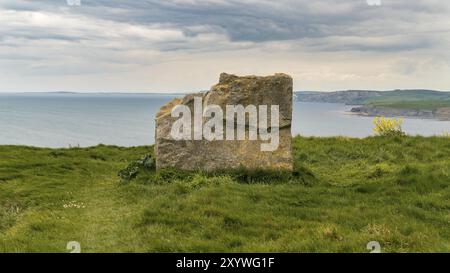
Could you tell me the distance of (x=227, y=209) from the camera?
38.5 feet

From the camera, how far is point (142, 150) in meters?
27.1

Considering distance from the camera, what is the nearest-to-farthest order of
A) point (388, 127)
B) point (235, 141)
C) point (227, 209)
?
point (227, 209) < point (235, 141) < point (388, 127)

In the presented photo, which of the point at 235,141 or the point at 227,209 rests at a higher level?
the point at 235,141

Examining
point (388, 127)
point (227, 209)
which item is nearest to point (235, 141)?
point (227, 209)

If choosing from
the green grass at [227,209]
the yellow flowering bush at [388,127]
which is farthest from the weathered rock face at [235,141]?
the yellow flowering bush at [388,127]

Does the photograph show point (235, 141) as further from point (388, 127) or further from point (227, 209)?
point (388, 127)

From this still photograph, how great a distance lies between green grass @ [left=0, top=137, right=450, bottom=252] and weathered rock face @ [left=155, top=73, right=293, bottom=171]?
0.82 metres

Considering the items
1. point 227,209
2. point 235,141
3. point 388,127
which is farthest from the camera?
point 388,127

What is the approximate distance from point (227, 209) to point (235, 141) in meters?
5.83

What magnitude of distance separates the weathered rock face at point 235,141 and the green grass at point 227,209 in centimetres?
82

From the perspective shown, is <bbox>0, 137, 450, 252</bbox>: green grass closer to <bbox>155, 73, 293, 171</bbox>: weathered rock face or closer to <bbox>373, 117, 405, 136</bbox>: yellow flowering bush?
<bbox>155, 73, 293, 171</bbox>: weathered rock face
